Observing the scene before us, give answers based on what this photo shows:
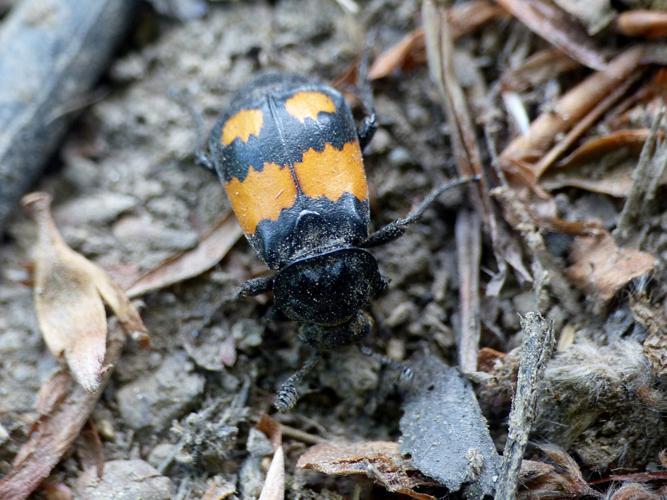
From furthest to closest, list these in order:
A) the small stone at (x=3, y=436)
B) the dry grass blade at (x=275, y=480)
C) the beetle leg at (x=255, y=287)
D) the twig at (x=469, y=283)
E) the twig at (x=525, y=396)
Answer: the beetle leg at (x=255, y=287) → the twig at (x=469, y=283) → the small stone at (x=3, y=436) → the dry grass blade at (x=275, y=480) → the twig at (x=525, y=396)

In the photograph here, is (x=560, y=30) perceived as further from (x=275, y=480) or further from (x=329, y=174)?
(x=275, y=480)

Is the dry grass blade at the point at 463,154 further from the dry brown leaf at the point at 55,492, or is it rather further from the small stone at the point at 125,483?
the dry brown leaf at the point at 55,492

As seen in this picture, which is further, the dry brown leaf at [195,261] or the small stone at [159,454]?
the dry brown leaf at [195,261]

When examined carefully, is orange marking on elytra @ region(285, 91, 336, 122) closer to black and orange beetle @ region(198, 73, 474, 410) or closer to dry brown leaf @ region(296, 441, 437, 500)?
black and orange beetle @ region(198, 73, 474, 410)

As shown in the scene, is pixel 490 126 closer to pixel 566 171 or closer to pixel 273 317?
pixel 566 171

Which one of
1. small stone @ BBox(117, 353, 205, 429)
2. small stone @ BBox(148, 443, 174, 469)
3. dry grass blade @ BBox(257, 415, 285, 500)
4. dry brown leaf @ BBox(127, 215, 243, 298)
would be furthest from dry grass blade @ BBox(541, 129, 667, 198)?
small stone @ BBox(148, 443, 174, 469)

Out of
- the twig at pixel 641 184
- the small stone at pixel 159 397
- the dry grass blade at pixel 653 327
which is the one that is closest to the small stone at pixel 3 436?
the small stone at pixel 159 397
